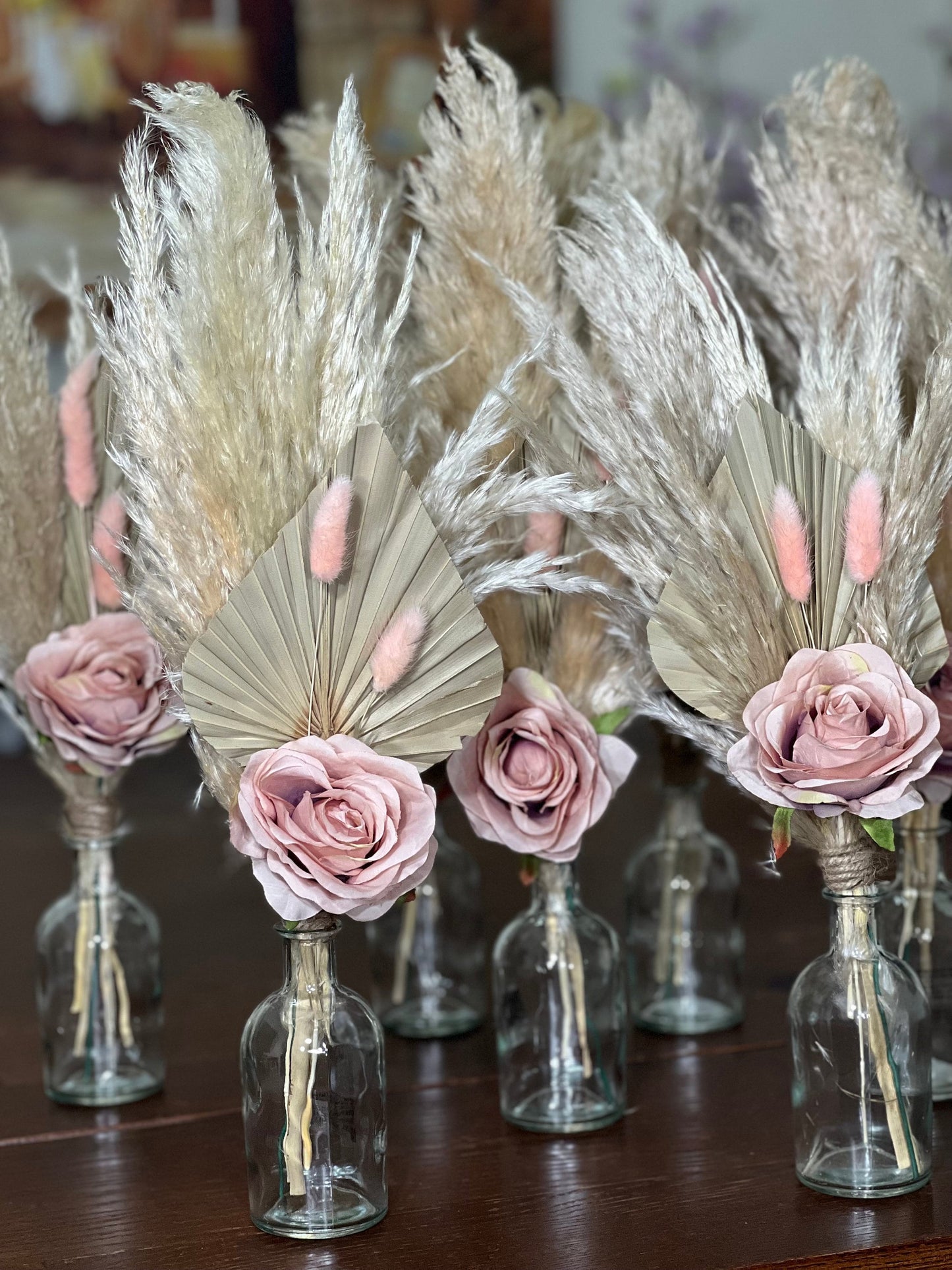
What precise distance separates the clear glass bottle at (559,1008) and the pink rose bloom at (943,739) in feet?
0.73

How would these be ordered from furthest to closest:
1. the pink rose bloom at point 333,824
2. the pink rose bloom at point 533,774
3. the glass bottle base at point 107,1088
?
the glass bottle base at point 107,1088
the pink rose bloom at point 533,774
the pink rose bloom at point 333,824

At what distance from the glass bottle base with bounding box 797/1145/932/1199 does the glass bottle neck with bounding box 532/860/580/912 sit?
0.22m

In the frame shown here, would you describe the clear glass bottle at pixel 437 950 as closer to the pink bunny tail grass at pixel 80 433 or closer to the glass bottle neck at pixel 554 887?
the glass bottle neck at pixel 554 887

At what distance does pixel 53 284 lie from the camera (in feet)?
3.60

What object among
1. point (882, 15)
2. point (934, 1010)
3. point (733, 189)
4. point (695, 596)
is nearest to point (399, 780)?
point (695, 596)

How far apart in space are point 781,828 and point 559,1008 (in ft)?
0.79

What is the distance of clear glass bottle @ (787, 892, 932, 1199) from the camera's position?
85 cm

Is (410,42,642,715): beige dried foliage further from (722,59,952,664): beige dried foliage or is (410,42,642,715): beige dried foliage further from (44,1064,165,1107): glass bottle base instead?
(44,1064,165,1107): glass bottle base

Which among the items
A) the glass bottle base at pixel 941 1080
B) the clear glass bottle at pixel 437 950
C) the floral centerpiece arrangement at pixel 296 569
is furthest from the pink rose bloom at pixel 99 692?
the glass bottle base at pixel 941 1080

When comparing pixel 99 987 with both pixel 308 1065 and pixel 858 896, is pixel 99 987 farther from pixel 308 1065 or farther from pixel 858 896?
pixel 858 896

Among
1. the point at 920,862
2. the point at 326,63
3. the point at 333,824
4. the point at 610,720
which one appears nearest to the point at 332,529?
the point at 333,824

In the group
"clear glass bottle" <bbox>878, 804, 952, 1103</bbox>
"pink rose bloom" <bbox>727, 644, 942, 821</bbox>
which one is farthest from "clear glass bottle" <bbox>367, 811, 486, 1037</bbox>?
"pink rose bloom" <bbox>727, 644, 942, 821</bbox>

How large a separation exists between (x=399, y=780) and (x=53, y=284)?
0.52m

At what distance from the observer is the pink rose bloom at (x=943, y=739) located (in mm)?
943
